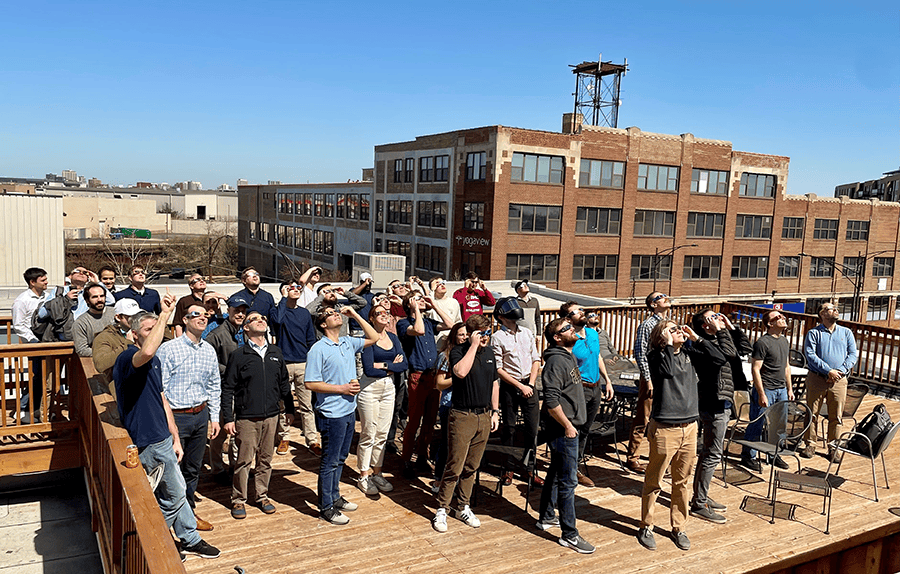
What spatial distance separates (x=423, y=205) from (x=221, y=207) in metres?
83.9

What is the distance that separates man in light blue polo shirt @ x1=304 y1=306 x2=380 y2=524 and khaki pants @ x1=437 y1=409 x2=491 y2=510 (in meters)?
0.99

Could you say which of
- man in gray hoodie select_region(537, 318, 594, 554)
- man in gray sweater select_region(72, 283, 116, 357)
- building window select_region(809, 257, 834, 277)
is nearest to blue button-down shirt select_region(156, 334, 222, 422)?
man in gray sweater select_region(72, 283, 116, 357)

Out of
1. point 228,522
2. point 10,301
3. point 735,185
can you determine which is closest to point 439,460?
point 228,522

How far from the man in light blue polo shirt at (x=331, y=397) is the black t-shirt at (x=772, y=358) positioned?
492 centimetres

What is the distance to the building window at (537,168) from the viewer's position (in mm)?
42406

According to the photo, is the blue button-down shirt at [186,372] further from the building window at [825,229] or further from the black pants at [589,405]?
the building window at [825,229]

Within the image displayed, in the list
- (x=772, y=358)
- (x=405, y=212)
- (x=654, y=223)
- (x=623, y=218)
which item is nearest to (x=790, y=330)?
(x=772, y=358)

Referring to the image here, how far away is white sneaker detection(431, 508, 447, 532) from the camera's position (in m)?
6.11

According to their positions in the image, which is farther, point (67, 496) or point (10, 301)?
point (10, 301)

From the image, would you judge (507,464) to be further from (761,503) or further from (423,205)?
(423,205)

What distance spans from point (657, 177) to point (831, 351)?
39734 millimetres

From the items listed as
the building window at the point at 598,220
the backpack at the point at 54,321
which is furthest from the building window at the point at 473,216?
the backpack at the point at 54,321

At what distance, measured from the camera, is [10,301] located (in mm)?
17641

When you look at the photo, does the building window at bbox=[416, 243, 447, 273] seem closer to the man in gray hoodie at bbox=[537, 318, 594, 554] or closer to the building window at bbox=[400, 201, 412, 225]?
the building window at bbox=[400, 201, 412, 225]
